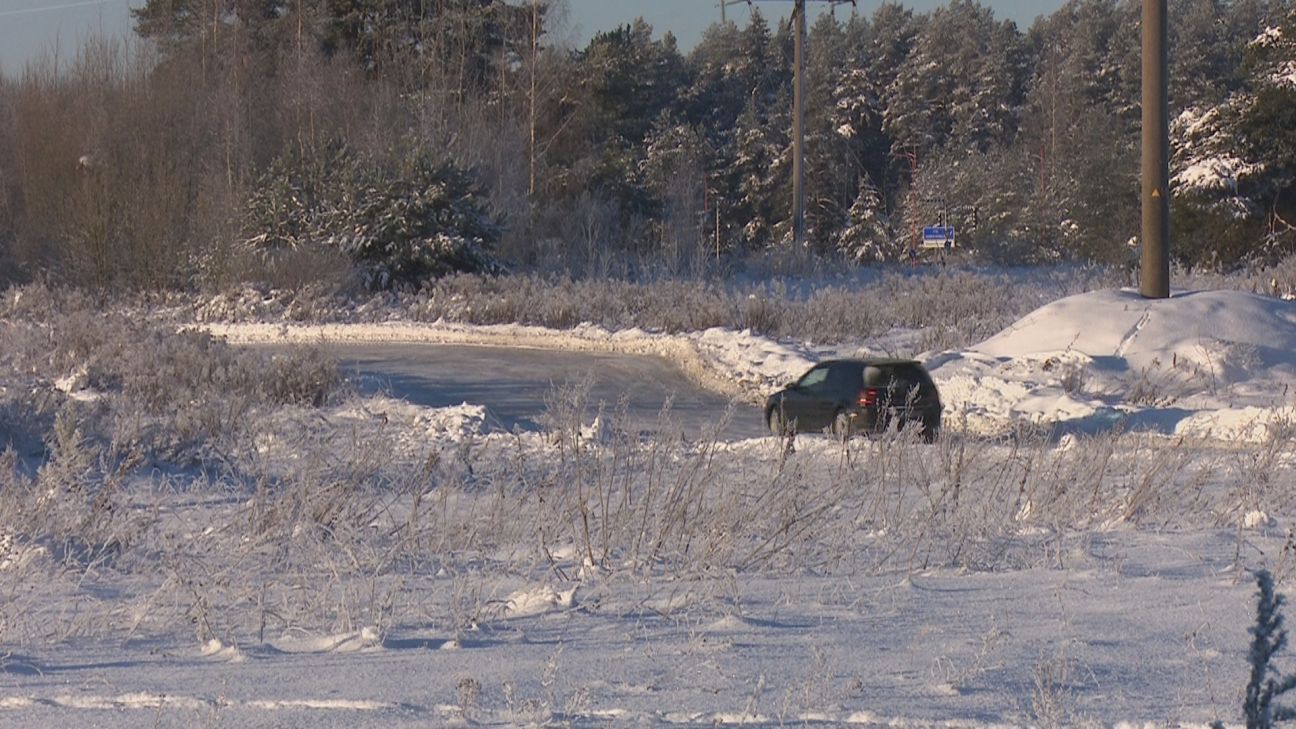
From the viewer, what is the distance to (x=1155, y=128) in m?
24.0

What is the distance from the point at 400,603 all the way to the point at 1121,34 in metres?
78.6

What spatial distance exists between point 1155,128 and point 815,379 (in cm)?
847

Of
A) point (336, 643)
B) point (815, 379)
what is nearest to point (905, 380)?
point (815, 379)

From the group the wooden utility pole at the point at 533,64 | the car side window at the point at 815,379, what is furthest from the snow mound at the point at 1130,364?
the wooden utility pole at the point at 533,64

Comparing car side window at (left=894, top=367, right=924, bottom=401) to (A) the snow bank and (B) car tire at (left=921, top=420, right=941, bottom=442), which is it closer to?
(B) car tire at (left=921, top=420, right=941, bottom=442)

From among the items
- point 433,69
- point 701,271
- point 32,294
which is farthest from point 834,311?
point 433,69

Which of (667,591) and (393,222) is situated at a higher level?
(393,222)

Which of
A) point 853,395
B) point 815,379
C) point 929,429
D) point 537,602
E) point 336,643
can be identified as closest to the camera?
point 336,643

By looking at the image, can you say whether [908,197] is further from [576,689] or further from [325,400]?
[576,689]

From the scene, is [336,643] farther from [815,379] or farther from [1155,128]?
[1155,128]

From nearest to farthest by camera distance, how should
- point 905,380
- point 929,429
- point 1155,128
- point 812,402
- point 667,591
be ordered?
point 667,591
point 929,429
point 905,380
point 812,402
point 1155,128

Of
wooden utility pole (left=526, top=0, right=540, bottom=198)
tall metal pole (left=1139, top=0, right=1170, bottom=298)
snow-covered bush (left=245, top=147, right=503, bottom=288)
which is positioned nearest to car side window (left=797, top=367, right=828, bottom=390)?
tall metal pole (left=1139, top=0, right=1170, bottom=298)

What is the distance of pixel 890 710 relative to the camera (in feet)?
16.3

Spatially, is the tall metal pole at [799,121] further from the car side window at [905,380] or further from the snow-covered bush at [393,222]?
the car side window at [905,380]
